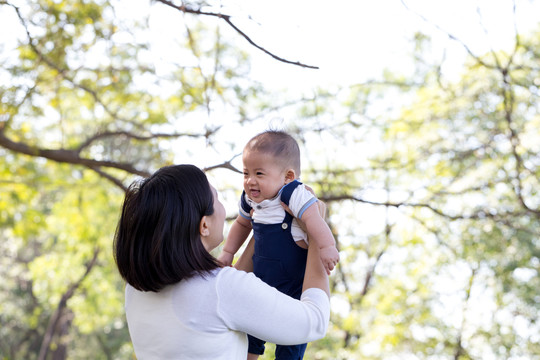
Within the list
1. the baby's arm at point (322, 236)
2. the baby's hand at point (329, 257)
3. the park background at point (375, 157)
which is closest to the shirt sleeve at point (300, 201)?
the baby's arm at point (322, 236)

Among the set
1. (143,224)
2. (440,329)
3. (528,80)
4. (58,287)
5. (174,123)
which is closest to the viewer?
(143,224)

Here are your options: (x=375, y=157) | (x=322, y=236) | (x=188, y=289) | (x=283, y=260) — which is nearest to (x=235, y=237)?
(x=283, y=260)

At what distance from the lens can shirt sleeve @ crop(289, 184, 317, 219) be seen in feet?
4.91

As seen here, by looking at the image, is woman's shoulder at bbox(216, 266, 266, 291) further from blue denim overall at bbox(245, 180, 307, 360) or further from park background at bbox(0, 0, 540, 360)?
park background at bbox(0, 0, 540, 360)

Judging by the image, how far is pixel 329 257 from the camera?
140 centimetres

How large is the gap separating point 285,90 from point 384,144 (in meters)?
2.89

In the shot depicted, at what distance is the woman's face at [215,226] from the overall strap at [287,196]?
0.23 m

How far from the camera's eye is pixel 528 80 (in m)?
7.98

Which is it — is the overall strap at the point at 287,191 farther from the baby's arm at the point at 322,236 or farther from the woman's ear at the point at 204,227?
the woman's ear at the point at 204,227

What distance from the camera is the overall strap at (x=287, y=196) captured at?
1.54 m

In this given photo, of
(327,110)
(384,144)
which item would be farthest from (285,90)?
(384,144)

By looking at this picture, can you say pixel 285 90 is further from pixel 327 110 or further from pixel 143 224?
pixel 143 224

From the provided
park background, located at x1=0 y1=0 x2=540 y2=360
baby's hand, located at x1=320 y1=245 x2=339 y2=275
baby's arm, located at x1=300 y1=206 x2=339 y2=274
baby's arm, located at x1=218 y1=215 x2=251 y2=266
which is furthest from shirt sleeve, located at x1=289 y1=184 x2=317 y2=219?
park background, located at x1=0 y1=0 x2=540 y2=360

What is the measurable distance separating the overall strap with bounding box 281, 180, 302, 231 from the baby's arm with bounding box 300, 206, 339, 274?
7cm
